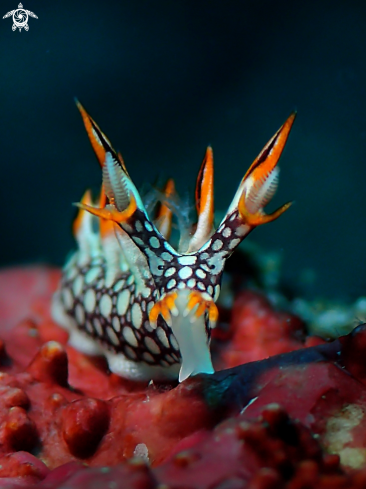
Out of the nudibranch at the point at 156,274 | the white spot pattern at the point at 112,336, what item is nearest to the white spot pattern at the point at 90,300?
the nudibranch at the point at 156,274

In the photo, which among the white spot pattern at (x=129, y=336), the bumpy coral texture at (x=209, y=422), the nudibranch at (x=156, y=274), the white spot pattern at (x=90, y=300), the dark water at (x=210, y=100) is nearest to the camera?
the bumpy coral texture at (x=209, y=422)

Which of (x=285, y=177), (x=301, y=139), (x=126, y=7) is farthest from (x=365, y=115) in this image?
(x=126, y=7)

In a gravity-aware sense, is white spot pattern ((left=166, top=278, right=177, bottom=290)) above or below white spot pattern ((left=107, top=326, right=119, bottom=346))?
above

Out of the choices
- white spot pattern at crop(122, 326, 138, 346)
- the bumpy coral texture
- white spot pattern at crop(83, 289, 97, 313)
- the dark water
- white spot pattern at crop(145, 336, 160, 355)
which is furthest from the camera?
the dark water

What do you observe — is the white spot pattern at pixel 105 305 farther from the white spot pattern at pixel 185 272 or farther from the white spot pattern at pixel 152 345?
the white spot pattern at pixel 185 272

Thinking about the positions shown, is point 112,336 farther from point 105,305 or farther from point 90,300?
point 90,300

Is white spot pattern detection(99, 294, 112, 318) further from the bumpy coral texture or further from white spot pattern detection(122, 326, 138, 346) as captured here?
the bumpy coral texture

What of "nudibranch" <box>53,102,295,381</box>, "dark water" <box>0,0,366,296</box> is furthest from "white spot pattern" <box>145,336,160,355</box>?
"dark water" <box>0,0,366,296</box>
